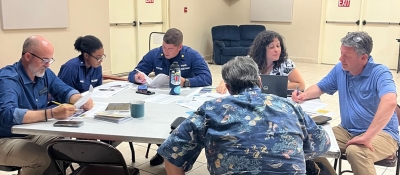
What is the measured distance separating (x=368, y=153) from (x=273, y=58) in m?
1.19

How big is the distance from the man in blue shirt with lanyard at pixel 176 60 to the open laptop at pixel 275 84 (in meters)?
0.86

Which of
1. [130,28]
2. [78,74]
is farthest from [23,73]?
[130,28]

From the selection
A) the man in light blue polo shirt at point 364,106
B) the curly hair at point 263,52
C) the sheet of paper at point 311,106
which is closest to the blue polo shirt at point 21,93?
the curly hair at point 263,52

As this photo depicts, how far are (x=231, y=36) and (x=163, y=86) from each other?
21.2 feet

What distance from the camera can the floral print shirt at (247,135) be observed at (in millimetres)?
1559

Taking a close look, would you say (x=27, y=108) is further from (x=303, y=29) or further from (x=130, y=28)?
(x=303, y=29)

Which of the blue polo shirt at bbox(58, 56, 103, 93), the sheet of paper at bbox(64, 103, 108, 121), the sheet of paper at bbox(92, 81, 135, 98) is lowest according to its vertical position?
the sheet of paper at bbox(64, 103, 108, 121)

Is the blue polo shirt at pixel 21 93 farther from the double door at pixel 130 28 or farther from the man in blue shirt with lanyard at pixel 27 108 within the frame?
the double door at pixel 130 28

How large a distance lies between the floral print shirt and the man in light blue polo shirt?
891 mm

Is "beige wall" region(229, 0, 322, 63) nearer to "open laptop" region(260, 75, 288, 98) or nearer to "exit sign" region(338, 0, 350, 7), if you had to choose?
"exit sign" region(338, 0, 350, 7)

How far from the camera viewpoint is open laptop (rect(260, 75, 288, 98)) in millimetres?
2709

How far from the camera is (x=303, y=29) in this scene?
980cm

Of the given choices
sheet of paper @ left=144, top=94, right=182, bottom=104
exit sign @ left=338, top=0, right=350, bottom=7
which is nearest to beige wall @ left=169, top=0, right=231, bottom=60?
exit sign @ left=338, top=0, right=350, bottom=7

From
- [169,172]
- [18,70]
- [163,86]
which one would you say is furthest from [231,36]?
[169,172]
